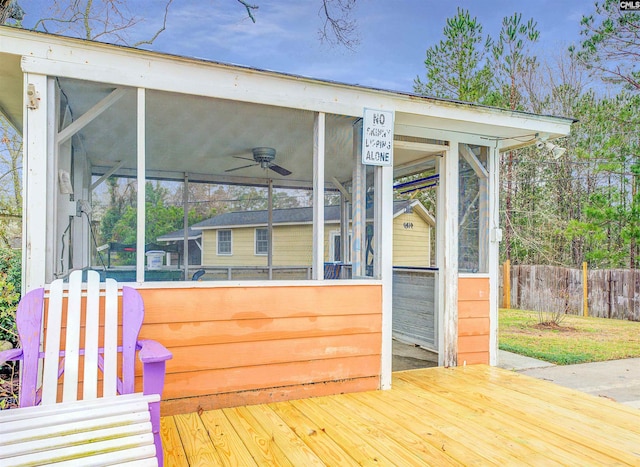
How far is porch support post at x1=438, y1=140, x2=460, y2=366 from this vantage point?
4.23 meters

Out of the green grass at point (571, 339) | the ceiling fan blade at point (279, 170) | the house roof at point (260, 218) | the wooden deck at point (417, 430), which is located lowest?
the green grass at point (571, 339)

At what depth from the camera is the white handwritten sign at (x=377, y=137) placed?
3469 mm

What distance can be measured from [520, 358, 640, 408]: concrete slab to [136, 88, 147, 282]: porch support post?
3.84 meters

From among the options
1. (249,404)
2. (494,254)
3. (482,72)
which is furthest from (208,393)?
(482,72)

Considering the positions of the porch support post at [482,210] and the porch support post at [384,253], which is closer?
the porch support post at [384,253]

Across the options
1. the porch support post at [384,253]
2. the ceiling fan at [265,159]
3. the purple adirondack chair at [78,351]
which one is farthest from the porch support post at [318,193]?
the purple adirondack chair at [78,351]

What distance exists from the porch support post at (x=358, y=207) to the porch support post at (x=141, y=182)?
1563mm

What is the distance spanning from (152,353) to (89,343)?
470 mm

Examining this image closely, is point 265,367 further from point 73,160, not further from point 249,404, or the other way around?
point 73,160

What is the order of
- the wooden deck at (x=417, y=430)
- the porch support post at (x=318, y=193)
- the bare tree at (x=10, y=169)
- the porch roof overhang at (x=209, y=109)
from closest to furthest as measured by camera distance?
the wooden deck at (x=417, y=430), the porch roof overhang at (x=209, y=109), the porch support post at (x=318, y=193), the bare tree at (x=10, y=169)

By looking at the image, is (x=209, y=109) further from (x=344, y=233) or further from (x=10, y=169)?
(x=10, y=169)

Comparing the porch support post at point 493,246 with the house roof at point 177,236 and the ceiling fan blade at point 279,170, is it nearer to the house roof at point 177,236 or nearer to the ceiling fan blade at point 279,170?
the ceiling fan blade at point 279,170

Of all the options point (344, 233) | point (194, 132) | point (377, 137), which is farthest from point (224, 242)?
point (377, 137)

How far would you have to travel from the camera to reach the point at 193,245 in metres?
4.59
